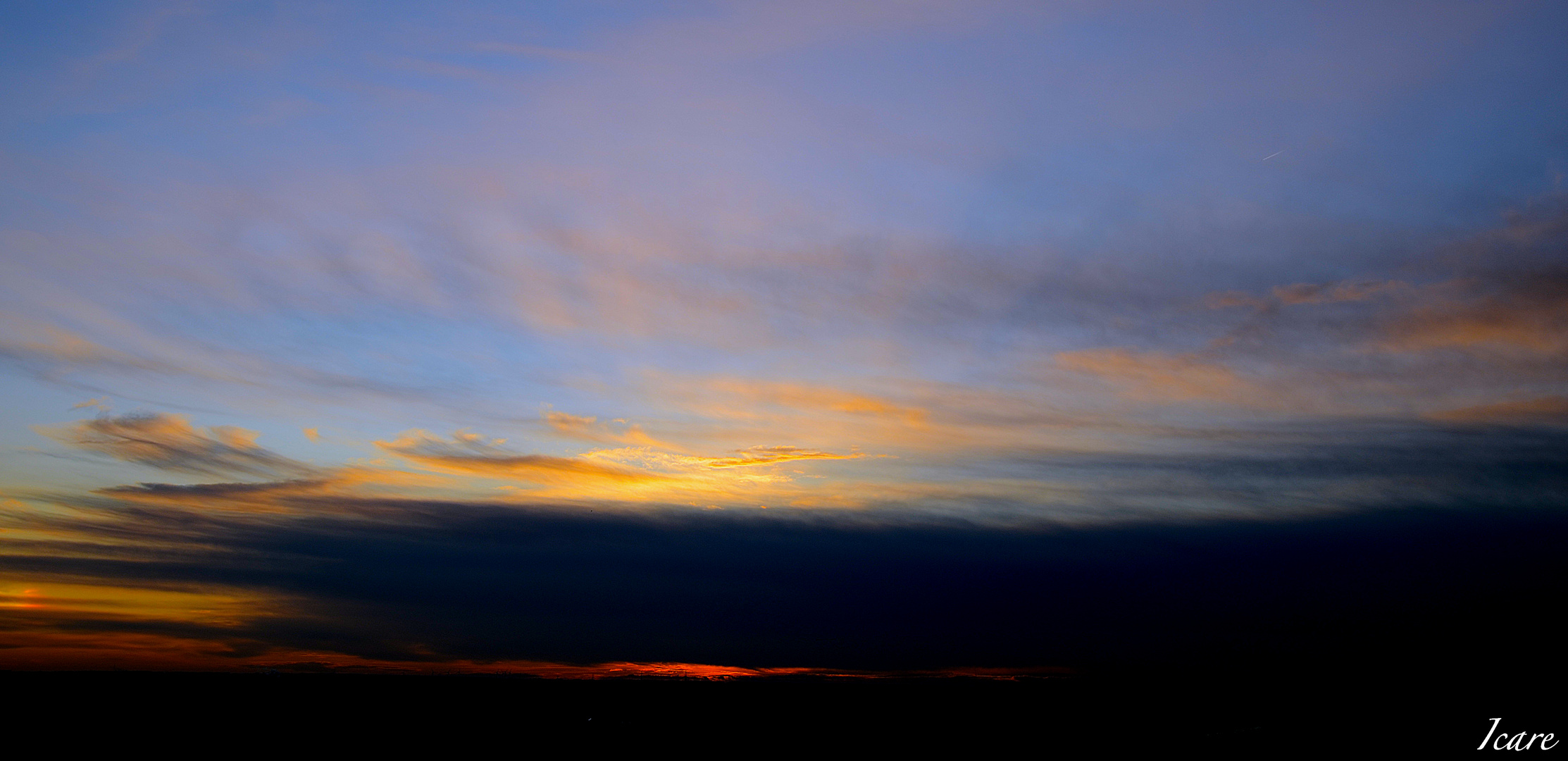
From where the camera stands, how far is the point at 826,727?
128 m

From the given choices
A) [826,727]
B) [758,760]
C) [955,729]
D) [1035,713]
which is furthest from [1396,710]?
[758,760]

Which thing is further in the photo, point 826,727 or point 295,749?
point 826,727

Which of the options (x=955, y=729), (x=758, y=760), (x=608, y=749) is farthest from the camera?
(x=955, y=729)

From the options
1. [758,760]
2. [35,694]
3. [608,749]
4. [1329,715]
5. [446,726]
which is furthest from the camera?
[35,694]

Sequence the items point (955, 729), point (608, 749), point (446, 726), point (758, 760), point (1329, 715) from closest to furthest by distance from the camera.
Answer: point (758, 760) → point (608, 749) → point (446, 726) → point (955, 729) → point (1329, 715)

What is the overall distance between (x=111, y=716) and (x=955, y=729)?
114483 mm

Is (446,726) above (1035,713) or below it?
above

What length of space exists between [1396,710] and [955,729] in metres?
100

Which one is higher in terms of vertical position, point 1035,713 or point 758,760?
A: point 758,760

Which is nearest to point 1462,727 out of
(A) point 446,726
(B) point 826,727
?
(B) point 826,727

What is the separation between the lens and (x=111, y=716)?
121 metres

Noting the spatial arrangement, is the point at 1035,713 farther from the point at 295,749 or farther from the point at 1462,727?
the point at 295,749

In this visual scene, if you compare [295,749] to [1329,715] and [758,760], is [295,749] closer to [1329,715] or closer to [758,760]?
[758,760]

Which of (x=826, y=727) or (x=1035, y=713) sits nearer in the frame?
(x=826, y=727)
